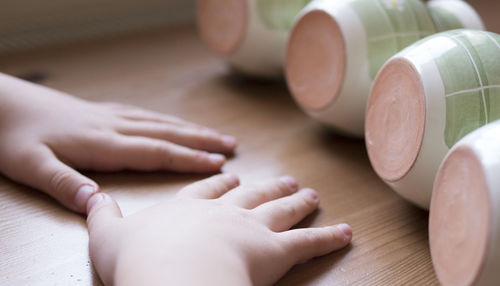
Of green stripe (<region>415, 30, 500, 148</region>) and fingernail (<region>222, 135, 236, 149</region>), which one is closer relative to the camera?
green stripe (<region>415, 30, 500, 148</region>)

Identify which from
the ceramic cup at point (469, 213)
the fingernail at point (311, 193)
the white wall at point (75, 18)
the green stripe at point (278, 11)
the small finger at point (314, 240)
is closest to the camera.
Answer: the ceramic cup at point (469, 213)

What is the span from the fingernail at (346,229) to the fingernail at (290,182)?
0.09m

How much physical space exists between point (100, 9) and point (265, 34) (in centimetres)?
47

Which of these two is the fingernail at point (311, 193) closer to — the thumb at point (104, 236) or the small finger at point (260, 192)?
the small finger at point (260, 192)

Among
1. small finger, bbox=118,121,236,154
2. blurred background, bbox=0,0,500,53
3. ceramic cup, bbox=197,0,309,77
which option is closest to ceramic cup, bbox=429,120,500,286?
small finger, bbox=118,121,236,154

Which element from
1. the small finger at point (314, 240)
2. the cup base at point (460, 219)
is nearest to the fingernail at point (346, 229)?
the small finger at point (314, 240)

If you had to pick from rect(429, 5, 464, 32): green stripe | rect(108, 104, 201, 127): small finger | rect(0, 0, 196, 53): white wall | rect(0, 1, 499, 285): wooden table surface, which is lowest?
rect(0, 1, 499, 285): wooden table surface

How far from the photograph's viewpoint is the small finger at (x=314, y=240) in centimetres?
51

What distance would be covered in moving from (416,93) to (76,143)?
42 cm

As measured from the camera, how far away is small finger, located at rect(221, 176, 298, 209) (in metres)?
0.56

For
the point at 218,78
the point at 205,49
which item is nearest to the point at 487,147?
the point at 218,78

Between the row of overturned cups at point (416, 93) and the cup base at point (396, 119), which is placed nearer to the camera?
the row of overturned cups at point (416, 93)

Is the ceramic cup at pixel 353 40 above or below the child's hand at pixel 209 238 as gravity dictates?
above

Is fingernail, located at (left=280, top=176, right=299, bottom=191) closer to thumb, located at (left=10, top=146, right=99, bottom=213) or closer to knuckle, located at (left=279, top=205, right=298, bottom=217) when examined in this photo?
knuckle, located at (left=279, top=205, right=298, bottom=217)
